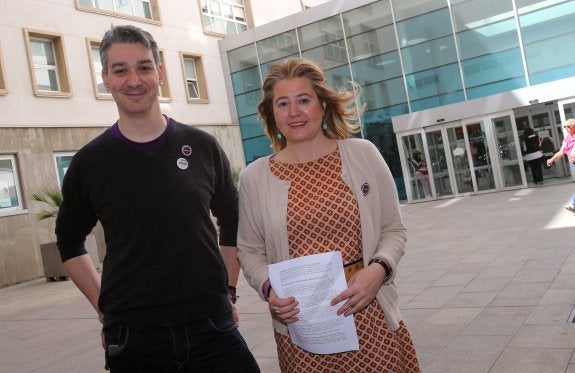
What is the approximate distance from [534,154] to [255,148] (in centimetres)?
1080

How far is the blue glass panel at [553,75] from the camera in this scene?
17.9 m

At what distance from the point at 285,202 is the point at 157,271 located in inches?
21.6

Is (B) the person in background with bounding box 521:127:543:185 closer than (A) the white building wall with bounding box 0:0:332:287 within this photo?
No

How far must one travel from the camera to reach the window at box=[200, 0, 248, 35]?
78.3 feet

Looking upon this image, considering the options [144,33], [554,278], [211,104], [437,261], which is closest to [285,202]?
[144,33]

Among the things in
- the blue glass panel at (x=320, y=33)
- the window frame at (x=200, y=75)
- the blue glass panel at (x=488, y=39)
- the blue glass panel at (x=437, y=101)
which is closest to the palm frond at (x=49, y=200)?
the window frame at (x=200, y=75)

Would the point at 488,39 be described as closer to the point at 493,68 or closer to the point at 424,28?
the point at 493,68

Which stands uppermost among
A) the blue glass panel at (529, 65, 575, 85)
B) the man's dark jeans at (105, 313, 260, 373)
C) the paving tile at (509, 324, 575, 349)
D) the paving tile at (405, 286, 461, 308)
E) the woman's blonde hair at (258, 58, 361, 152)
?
the blue glass panel at (529, 65, 575, 85)

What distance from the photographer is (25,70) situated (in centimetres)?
1630

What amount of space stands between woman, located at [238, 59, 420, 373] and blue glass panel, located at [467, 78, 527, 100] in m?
18.0

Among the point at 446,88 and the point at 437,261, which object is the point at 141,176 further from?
the point at 446,88

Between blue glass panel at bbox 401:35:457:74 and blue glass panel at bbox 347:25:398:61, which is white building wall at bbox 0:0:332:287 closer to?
blue glass panel at bbox 347:25:398:61

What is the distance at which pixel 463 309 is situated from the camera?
5547mm

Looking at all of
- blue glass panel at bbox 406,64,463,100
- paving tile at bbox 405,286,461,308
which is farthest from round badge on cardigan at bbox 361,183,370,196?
blue glass panel at bbox 406,64,463,100
